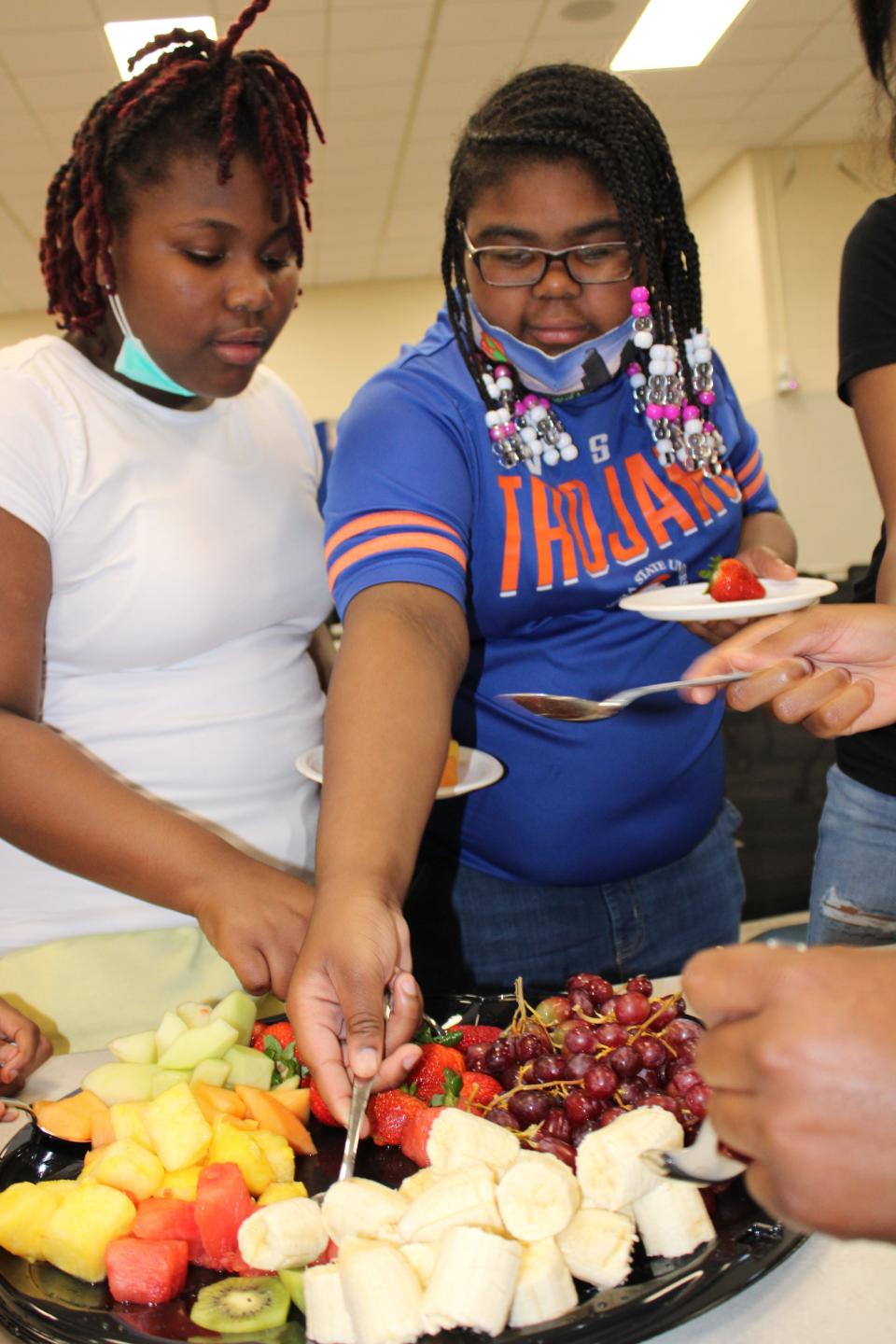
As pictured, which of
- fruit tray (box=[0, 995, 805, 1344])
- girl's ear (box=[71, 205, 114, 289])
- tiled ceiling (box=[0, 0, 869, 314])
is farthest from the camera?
tiled ceiling (box=[0, 0, 869, 314])

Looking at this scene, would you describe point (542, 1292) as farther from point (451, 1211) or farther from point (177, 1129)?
point (177, 1129)

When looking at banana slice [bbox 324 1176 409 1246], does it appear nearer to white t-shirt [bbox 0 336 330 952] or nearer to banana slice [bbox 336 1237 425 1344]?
banana slice [bbox 336 1237 425 1344]

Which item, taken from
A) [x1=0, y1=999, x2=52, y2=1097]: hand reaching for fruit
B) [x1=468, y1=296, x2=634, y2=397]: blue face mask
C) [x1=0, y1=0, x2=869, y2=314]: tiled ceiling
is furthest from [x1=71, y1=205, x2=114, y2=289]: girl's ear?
[x1=0, y1=0, x2=869, y2=314]: tiled ceiling

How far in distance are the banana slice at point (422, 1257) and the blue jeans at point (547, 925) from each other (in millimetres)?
783

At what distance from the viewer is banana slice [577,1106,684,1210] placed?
857mm

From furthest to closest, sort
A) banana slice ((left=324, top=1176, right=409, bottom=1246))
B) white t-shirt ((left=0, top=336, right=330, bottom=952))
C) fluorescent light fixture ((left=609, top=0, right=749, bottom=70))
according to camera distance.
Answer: fluorescent light fixture ((left=609, top=0, right=749, bottom=70))
white t-shirt ((left=0, top=336, right=330, bottom=952))
banana slice ((left=324, top=1176, right=409, bottom=1246))

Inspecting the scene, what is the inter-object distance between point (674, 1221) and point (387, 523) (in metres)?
0.80

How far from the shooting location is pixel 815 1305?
80 cm

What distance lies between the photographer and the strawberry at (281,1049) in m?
1.12

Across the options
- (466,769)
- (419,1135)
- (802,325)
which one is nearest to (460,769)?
(466,769)

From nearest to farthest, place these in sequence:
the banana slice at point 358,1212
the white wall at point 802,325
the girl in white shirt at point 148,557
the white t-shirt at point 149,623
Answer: the banana slice at point 358,1212 → the girl in white shirt at point 148,557 → the white t-shirt at point 149,623 → the white wall at point 802,325

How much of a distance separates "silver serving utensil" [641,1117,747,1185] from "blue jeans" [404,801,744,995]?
1.01 metres

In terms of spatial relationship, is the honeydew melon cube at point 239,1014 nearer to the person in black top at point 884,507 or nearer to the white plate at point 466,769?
the white plate at point 466,769

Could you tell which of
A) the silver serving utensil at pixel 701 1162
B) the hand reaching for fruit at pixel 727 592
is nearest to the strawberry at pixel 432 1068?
the silver serving utensil at pixel 701 1162
